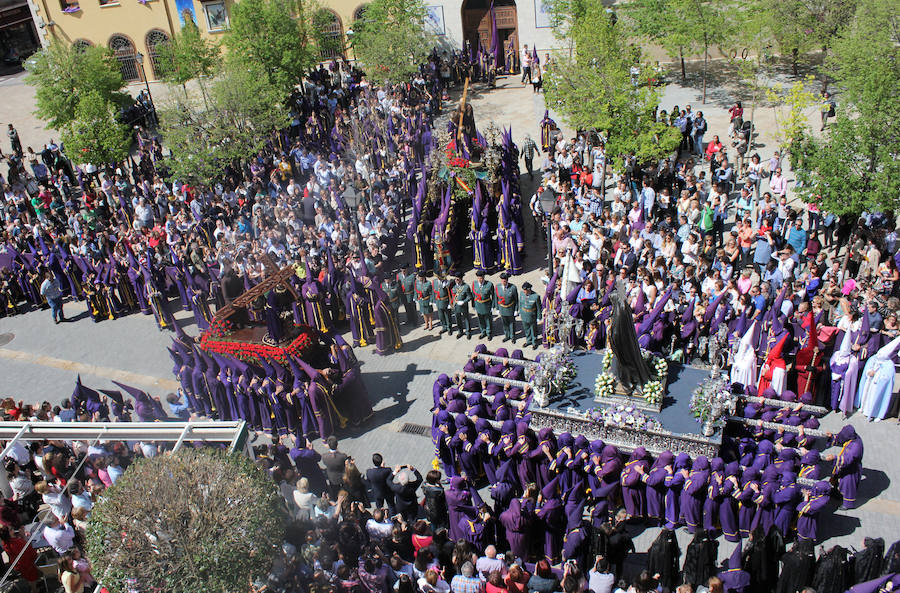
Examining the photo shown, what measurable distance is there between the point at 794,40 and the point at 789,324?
17.8 m

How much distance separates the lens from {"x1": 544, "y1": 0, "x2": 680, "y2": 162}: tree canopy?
67.2 ft

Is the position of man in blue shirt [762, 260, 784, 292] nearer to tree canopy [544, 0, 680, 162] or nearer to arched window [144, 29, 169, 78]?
tree canopy [544, 0, 680, 162]

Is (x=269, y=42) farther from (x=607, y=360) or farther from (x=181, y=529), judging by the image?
(x=181, y=529)

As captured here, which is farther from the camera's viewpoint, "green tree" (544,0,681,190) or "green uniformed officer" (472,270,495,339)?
"green tree" (544,0,681,190)

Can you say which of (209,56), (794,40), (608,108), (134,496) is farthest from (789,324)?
(209,56)

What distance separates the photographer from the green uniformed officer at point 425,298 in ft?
56.2

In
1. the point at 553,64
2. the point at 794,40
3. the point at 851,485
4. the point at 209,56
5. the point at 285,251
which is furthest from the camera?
the point at 209,56

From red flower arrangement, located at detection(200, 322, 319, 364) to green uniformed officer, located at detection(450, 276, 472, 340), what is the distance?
3177 mm

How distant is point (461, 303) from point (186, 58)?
23394 millimetres

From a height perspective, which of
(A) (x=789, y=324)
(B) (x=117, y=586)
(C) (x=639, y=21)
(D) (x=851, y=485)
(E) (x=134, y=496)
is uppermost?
(C) (x=639, y=21)

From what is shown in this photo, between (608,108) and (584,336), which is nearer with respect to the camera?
(584,336)

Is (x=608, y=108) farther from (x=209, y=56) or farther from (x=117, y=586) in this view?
(x=209, y=56)

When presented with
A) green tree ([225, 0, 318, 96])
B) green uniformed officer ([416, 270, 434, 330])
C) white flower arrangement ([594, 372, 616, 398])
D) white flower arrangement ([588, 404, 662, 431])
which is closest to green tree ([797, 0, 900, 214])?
white flower arrangement ([594, 372, 616, 398])

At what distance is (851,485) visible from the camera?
1133 centimetres
